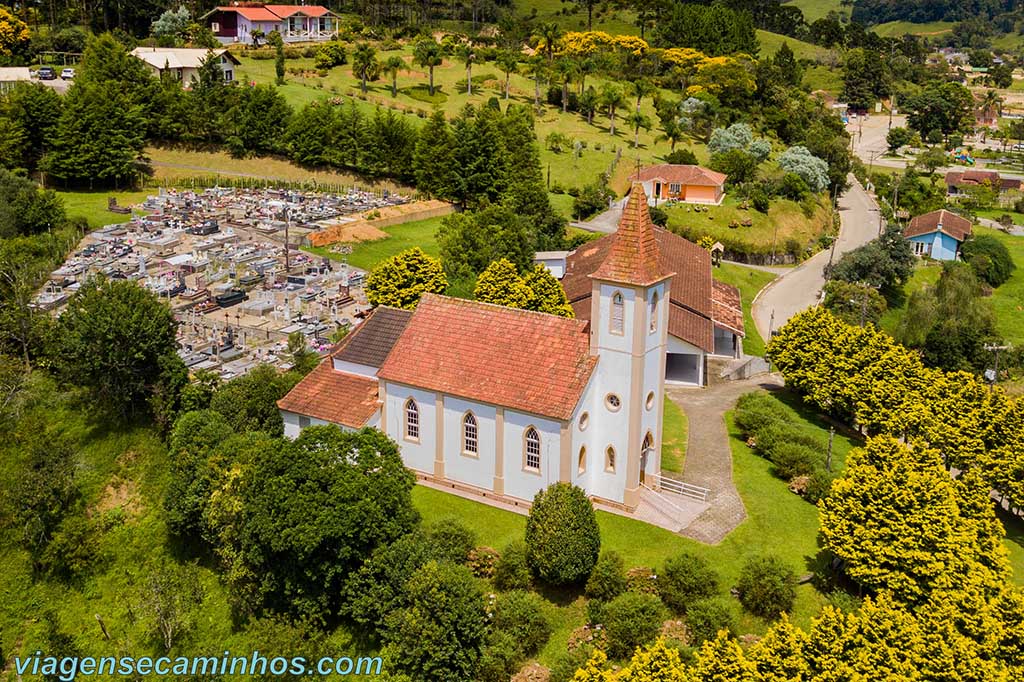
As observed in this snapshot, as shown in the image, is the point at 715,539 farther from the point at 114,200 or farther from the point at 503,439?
the point at 114,200

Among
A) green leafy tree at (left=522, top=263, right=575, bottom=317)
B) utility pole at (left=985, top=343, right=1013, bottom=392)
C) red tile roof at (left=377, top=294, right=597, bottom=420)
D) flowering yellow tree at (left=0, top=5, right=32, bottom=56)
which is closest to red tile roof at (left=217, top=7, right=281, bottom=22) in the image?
flowering yellow tree at (left=0, top=5, right=32, bottom=56)

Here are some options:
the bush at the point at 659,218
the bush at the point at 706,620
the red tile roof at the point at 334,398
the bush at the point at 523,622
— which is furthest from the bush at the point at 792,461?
the bush at the point at 659,218

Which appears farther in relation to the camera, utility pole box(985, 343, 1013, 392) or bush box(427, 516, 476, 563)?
utility pole box(985, 343, 1013, 392)

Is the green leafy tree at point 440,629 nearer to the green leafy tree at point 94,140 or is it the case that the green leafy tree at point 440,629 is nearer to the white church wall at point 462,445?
the white church wall at point 462,445

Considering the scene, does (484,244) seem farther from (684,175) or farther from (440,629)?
(684,175)

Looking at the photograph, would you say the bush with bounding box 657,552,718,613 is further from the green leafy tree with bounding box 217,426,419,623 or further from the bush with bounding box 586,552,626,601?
the green leafy tree with bounding box 217,426,419,623
